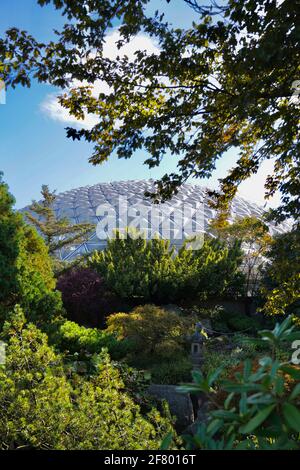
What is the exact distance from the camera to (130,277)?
1661cm

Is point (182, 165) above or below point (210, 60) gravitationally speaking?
below

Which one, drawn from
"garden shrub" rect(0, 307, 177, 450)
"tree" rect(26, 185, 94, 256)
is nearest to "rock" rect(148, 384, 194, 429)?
"garden shrub" rect(0, 307, 177, 450)

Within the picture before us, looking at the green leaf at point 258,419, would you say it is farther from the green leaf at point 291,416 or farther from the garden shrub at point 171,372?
the garden shrub at point 171,372

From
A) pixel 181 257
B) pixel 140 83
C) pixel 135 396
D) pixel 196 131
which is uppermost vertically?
pixel 181 257

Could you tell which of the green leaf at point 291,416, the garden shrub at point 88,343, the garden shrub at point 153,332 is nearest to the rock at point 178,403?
the garden shrub at point 88,343

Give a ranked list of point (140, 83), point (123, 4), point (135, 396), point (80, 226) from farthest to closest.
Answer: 1. point (80, 226)
2. point (135, 396)
3. point (140, 83)
4. point (123, 4)

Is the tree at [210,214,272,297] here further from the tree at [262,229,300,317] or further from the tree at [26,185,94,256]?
the tree at [262,229,300,317]

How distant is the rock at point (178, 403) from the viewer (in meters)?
6.80

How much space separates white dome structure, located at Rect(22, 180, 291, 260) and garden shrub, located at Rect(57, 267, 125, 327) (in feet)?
19.1

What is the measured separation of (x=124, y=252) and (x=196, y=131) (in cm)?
1272

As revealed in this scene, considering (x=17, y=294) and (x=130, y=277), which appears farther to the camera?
(x=130, y=277)

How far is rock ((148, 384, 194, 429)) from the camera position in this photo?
6.80m

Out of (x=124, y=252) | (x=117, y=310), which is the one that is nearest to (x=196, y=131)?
(x=117, y=310)
